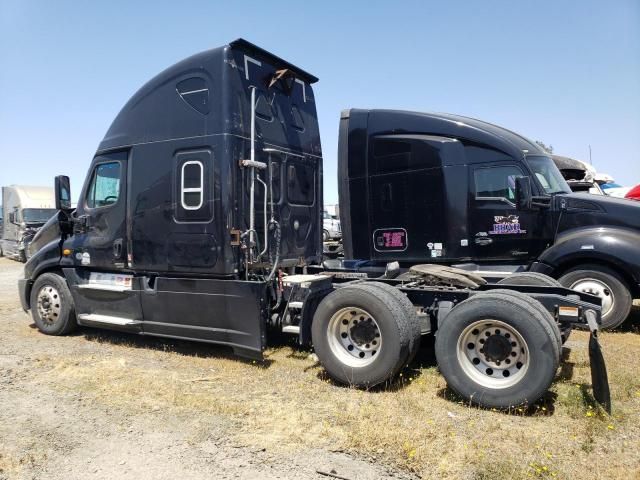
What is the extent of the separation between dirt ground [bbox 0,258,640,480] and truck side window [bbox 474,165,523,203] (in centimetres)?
281

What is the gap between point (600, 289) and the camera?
732cm

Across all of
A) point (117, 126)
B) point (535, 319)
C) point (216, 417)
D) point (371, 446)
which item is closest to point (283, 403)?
point (216, 417)

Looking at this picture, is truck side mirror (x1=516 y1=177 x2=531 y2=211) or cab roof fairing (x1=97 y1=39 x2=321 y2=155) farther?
truck side mirror (x1=516 y1=177 x2=531 y2=211)

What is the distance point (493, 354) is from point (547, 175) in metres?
4.74

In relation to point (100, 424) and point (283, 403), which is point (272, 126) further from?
point (100, 424)

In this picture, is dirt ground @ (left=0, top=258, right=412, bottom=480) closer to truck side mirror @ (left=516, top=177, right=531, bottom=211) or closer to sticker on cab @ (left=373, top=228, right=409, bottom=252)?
sticker on cab @ (left=373, top=228, right=409, bottom=252)

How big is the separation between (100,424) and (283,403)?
153 centimetres

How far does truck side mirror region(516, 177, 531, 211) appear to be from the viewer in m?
7.68

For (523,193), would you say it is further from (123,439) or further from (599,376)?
(123,439)

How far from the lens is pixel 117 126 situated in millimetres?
6754

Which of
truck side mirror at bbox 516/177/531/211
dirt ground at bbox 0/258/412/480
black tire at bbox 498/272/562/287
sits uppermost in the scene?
truck side mirror at bbox 516/177/531/211

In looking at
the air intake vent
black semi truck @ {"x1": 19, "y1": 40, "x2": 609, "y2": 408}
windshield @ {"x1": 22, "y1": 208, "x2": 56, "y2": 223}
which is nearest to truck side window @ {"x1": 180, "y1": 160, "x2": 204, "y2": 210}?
black semi truck @ {"x1": 19, "y1": 40, "x2": 609, "y2": 408}

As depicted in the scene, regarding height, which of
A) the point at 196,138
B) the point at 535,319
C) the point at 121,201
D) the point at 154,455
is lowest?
the point at 154,455

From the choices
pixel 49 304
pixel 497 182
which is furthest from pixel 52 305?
pixel 497 182
